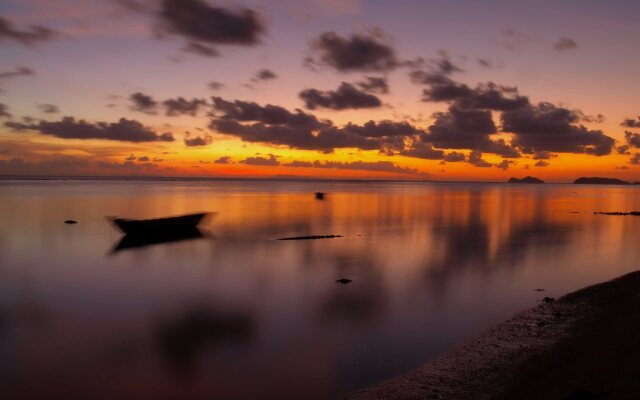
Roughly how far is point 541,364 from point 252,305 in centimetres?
1104

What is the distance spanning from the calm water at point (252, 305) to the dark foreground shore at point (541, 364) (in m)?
1.10

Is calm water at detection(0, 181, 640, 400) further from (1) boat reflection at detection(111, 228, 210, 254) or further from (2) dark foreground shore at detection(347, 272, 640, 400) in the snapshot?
(1) boat reflection at detection(111, 228, 210, 254)

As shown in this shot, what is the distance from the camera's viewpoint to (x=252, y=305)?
60.8ft

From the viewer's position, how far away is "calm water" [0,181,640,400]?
11.6 meters

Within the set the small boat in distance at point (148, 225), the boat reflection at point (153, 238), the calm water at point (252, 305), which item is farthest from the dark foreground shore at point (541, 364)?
the small boat in distance at point (148, 225)

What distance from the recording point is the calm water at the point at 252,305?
457 inches

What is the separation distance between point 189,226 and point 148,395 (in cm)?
3241

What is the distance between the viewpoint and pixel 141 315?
55.6ft

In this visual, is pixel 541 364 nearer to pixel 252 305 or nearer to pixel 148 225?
pixel 252 305

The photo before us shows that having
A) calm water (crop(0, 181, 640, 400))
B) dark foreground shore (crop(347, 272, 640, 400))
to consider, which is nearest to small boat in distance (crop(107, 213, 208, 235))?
calm water (crop(0, 181, 640, 400))

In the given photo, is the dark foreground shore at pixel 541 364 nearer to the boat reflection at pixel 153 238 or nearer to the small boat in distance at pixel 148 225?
the boat reflection at pixel 153 238

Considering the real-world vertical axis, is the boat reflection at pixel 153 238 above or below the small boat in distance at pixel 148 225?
below

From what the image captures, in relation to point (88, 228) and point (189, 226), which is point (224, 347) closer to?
point (189, 226)

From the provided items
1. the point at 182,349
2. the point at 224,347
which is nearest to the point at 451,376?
the point at 224,347
